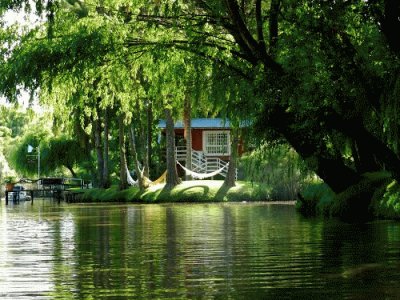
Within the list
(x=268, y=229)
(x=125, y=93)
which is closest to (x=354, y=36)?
(x=268, y=229)

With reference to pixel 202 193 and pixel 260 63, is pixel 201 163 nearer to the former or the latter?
pixel 202 193

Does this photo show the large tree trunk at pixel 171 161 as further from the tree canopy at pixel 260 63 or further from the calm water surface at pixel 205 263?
the calm water surface at pixel 205 263

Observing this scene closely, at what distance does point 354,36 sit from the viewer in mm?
18672

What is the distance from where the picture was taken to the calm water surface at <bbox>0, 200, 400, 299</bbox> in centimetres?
848

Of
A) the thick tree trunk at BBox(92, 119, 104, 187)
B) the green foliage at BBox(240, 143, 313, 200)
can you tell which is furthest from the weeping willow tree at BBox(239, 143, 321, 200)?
the thick tree trunk at BBox(92, 119, 104, 187)

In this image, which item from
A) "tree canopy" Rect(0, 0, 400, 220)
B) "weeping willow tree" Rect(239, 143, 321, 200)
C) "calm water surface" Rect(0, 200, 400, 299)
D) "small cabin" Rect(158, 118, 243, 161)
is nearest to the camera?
"calm water surface" Rect(0, 200, 400, 299)

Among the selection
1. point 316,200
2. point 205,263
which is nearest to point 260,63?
point 205,263

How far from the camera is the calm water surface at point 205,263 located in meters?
8.48

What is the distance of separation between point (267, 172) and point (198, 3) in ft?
58.9

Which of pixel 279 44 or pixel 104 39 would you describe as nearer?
pixel 279 44

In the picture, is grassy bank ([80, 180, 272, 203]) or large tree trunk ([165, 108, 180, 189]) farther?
large tree trunk ([165, 108, 180, 189])

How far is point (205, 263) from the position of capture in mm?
11289

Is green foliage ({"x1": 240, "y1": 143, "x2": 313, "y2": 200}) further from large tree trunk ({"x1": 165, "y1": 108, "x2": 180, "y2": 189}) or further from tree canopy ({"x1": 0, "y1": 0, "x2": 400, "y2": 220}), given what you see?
large tree trunk ({"x1": 165, "y1": 108, "x2": 180, "y2": 189})

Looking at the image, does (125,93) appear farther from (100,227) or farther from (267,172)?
(267,172)
